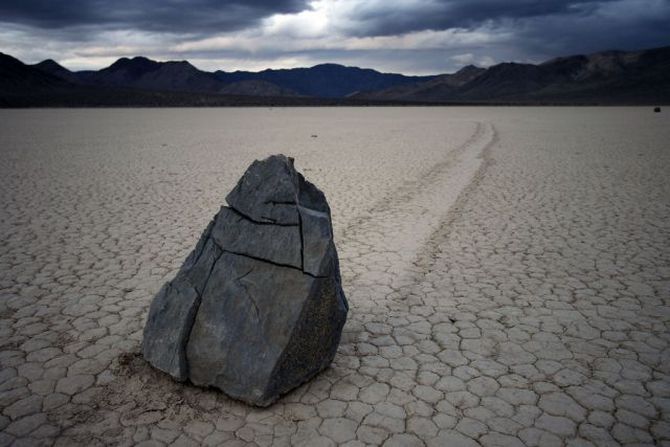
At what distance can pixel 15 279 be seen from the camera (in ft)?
Answer: 16.3

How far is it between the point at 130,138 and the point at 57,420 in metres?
19.6

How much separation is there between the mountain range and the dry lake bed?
55672 millimetres

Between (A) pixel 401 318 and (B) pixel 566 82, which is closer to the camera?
(A) pixel 401 318

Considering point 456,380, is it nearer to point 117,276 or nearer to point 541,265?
point 541,265

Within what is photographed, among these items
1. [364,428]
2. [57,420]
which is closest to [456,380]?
[364,428]

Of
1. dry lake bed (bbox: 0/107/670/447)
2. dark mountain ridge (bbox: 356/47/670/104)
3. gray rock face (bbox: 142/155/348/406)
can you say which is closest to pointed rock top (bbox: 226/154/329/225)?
gray rock face (bbox: 142/155/348/406)

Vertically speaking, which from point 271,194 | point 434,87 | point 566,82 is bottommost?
point 271,194

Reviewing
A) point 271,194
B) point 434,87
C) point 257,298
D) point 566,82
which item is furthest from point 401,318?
point 434,87

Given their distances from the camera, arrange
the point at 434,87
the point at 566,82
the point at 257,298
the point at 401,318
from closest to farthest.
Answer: the point at 257,298
the point at 401,318
the point at 566,82
the point at 434,87

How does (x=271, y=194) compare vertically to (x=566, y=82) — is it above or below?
below

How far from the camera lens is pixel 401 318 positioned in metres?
4.20

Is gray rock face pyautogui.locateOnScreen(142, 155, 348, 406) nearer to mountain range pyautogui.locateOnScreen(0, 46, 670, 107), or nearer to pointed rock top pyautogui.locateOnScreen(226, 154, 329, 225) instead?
pointed rock top pyautogui.locateOnScreen(226, 154, 329, 225)

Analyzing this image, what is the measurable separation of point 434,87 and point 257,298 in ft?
544

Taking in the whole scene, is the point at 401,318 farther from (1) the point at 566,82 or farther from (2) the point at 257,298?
(1) the point at 566,82
